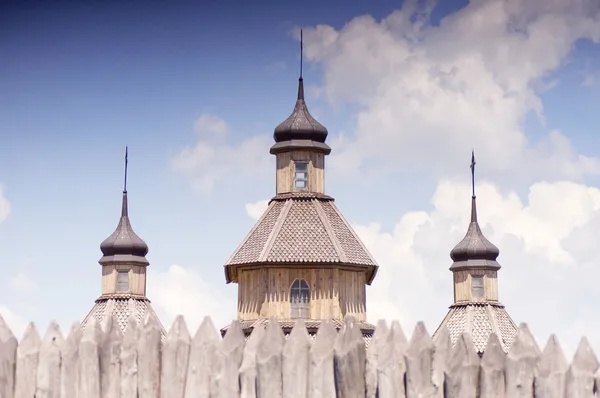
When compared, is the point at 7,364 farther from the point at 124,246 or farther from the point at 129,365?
the point at 124,246

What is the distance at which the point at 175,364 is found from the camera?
13695mm

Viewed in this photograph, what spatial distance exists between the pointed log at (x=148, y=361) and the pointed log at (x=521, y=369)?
11.5 ft

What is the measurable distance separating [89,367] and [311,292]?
892 inches

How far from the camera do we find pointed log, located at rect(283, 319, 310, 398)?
13461mm

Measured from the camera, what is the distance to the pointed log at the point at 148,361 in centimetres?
1366

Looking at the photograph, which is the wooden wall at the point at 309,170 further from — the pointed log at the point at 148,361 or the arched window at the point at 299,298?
the pointed log at the point at 148,361

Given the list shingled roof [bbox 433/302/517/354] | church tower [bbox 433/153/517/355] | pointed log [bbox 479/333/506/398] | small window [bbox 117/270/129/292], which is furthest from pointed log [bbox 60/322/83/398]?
small window [bbox 117/270/129/292]

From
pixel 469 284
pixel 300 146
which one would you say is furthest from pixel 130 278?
pixel 300 146

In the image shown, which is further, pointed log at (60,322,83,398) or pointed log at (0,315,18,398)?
pointed log at (0,315,18,398)

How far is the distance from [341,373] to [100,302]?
133 feet

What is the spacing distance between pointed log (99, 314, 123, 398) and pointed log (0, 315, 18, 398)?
94cm

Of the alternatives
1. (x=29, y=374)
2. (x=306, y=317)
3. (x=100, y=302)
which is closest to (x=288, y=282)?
(x=306, y=317)

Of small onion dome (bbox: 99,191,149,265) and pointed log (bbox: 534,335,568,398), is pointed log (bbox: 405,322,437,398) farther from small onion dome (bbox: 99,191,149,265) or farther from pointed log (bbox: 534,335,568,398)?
small onion dome (bbox: 99,191,149,265)

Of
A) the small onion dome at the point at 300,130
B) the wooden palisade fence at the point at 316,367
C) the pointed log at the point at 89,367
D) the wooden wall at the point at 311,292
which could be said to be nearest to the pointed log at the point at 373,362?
the wooden palisade fence at the point at 316,367
